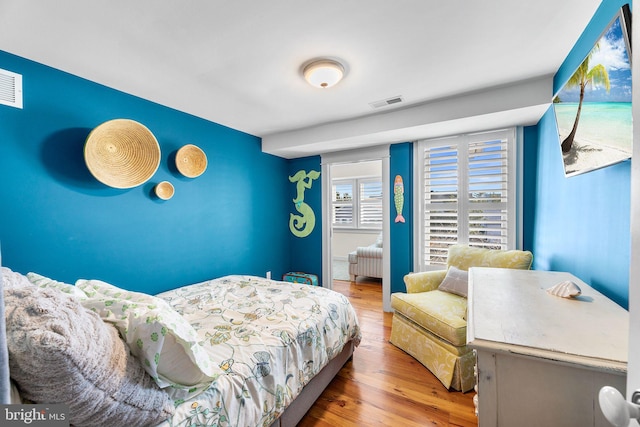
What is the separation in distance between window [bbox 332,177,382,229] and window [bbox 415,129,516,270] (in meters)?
2.85

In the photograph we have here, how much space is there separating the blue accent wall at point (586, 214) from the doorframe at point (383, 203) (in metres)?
1.49

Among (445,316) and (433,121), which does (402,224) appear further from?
(445,316)

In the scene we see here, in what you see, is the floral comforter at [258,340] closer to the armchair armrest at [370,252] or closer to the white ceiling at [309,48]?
the white ceiling at [309,48]

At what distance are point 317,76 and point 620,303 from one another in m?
2.06

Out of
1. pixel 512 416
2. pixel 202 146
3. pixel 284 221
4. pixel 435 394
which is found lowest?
pixel 435 394

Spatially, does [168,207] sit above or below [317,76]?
below

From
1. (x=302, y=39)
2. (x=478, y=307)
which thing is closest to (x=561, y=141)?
(x=478, y=307)

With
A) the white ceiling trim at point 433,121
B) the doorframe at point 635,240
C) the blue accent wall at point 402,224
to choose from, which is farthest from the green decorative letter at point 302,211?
the doorframe at point 635,240

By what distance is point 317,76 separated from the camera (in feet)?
5.86

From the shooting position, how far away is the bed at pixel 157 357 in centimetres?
69

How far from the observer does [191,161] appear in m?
2.55

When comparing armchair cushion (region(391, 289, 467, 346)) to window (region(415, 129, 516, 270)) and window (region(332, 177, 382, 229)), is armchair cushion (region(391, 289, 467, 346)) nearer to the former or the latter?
window (region(415, 129, 516, 270))

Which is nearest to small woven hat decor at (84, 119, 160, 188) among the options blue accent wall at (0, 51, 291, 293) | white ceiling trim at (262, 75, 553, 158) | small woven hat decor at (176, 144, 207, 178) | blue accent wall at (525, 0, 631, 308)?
blue accent wall at (0, 51, 291, 293)

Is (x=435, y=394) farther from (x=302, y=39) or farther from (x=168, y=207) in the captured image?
(x=168, y=207)
